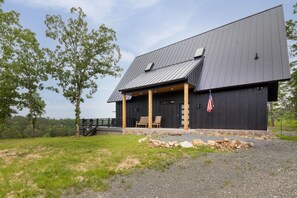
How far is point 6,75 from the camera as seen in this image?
1644 centimetres

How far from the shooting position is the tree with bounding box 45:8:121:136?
15.6 metres

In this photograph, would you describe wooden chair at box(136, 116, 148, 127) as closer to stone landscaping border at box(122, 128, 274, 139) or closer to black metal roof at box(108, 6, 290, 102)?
stone landscaping border at box(122, 128, 274, 139)

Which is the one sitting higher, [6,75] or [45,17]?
[45,17]

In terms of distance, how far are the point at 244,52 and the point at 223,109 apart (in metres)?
3.87

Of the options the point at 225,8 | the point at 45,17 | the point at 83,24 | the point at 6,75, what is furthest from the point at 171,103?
the point at 6,75

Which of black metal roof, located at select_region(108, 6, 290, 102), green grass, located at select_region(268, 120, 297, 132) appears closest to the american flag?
black metal roof, located at select_region(108, 6, 290, 102)

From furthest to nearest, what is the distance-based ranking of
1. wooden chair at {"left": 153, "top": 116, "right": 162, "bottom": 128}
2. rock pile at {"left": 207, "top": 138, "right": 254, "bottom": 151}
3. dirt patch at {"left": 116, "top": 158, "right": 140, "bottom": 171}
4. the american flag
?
1. wooden chair at {"left": 153, "top": 116, "right": 162, "bottom": 128}
2. the american flag
3. rock pile at {"left": 207, "top": 138, "right": 254, "bottom": 151}
4. dirt patch at {"left": 116, "top": 158, "right": 140, "bottom": 171}

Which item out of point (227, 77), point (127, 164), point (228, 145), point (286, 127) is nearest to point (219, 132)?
point (227, 77)

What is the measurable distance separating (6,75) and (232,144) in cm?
1870

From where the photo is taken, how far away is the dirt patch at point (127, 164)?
5.11m

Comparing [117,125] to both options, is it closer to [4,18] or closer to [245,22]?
[4,18]

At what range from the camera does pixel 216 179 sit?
13.6 ft

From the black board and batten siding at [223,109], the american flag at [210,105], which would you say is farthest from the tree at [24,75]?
the american flag at [210,105]

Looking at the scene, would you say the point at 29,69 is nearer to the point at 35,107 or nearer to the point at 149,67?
the point at 35,107
